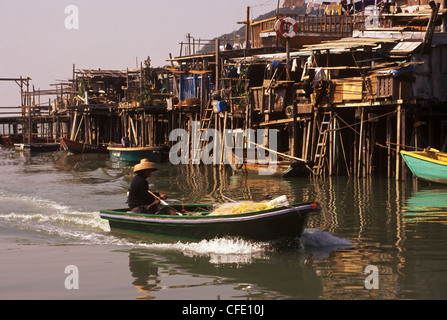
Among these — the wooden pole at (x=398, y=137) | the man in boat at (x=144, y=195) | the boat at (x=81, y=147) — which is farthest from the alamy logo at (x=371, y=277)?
the boat at (x=81, y=147)

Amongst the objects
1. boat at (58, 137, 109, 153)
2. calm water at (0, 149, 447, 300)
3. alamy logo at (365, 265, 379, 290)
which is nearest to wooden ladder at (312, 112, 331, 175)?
calm water at (0, 149, 447, 300)

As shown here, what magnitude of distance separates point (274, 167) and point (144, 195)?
1300 cm

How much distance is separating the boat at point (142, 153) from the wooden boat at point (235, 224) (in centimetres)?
2313

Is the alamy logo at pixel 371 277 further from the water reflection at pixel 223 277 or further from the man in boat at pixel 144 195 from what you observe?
the man in boat at pixel 144 195

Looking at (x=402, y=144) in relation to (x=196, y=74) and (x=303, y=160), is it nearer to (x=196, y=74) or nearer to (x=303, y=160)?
(x=303, y=160)

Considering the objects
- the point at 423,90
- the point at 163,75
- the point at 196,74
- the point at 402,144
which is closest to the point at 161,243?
the point at 402,144

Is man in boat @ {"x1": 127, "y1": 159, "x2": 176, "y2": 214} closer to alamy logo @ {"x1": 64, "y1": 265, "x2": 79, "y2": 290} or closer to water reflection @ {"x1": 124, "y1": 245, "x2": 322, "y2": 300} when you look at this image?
water reflection @ {"x1": 124, "y1": 245, "x2": 322, "y2": 300}

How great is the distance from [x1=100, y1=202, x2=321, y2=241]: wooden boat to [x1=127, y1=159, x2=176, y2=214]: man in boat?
0.42 metres

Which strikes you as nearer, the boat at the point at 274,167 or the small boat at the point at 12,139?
the boat at the point at 274,167

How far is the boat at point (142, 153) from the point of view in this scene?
36562 mm

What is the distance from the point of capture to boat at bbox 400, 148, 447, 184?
69.9ft

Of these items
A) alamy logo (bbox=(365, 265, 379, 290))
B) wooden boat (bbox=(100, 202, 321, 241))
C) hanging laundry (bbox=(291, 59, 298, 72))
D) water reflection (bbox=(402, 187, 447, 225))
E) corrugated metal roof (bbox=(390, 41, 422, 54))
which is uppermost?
corrugated metal roof (bbox=(390, 41, 422, 54))

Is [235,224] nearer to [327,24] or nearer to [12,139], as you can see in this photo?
[327,24]
